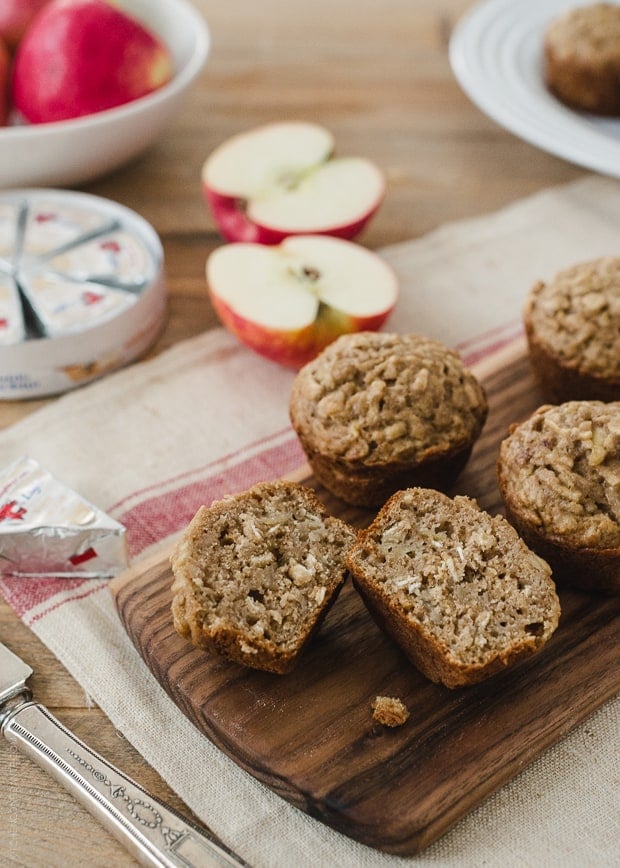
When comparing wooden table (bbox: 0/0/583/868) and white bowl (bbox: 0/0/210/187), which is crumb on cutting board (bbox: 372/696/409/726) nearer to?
wooden table (bbox: 0/0/583/868)

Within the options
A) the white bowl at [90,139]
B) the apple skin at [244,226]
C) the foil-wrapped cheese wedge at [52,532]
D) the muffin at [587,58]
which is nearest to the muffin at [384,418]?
the foil-wrapped cheese wedge at [52,532]

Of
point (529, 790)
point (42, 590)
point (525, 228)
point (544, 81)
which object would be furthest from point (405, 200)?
point (529, 790)

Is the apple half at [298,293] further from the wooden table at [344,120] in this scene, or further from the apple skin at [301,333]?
the wooden table at [344,120]

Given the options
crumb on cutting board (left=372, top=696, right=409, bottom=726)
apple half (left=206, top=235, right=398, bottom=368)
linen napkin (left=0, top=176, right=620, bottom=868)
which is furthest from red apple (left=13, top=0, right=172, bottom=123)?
crumb on cutting board (left=372, top=696, right=409, bottom=726)

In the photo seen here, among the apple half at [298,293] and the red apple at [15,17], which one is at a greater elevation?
the red apple at [15,17]

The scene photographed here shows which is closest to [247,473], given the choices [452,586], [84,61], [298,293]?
[298,293]

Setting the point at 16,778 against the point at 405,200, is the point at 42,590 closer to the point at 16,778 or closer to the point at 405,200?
the point at 16,778

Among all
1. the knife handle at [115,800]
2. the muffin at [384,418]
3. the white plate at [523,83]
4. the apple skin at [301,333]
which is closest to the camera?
the knife handle at [115,800]
